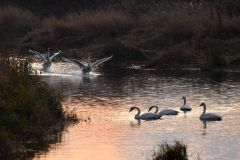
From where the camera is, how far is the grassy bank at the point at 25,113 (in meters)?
18.6

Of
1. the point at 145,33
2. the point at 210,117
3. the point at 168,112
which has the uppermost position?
the point at 145,33

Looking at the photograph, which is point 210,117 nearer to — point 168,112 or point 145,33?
point 168,112

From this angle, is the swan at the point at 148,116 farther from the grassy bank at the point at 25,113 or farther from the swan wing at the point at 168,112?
the grassy bank at the point at 25,113

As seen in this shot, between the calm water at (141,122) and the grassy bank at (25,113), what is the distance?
395 millimetres

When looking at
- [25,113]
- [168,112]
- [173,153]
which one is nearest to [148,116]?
[168,112]

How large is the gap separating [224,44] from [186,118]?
16.4 meters

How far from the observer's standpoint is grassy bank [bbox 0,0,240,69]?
127 feet

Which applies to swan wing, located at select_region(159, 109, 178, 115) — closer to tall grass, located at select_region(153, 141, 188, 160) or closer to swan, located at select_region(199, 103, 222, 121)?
swan, located at select_region(199, 103, 222, 121)

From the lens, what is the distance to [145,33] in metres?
44.1

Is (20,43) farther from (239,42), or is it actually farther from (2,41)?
(239,42)

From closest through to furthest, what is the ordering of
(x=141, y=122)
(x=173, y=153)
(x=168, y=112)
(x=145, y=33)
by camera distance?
(x=173, y=153) < (x=141, y=122) < (x=168, y=112) < (x=145, y=33)

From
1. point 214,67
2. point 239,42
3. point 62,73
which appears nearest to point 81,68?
point 62,73

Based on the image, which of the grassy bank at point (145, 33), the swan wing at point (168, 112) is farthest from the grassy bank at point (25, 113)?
the grassy bank at point (145, 33)

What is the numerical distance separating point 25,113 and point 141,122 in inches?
159
